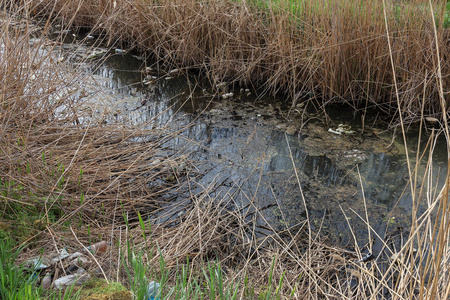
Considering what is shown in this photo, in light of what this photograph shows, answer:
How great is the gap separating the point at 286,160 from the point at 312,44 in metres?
1.52

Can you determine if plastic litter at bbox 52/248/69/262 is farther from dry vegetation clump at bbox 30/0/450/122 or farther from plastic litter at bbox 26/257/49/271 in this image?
dry vegetation clump at bbox 30/0/450/122

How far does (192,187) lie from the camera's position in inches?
118

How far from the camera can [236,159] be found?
11.1 ft

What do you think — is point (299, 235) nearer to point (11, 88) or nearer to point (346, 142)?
point (346, 142)

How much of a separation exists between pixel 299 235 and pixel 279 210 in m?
0.28

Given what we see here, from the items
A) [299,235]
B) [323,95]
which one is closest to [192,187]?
[299,235]

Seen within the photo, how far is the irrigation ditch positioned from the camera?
200cm

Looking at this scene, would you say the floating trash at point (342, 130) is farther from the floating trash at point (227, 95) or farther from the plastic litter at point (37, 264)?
the plastic litter at point (37, 264)

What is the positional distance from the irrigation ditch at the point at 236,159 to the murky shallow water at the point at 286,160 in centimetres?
2

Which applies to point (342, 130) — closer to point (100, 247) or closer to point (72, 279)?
point (100, 247)

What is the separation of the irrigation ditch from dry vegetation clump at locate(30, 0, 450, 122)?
0.03 meters

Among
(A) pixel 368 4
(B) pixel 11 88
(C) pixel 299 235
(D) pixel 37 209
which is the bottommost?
(C) pixel 299 235

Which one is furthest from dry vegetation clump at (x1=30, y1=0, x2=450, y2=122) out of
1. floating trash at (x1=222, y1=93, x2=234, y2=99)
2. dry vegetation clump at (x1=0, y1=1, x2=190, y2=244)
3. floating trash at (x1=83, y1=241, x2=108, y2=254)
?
floating trash at (x1=83, y1=241, x2=108, y2=254)

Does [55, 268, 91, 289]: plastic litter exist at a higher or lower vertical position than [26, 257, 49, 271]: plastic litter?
lower
